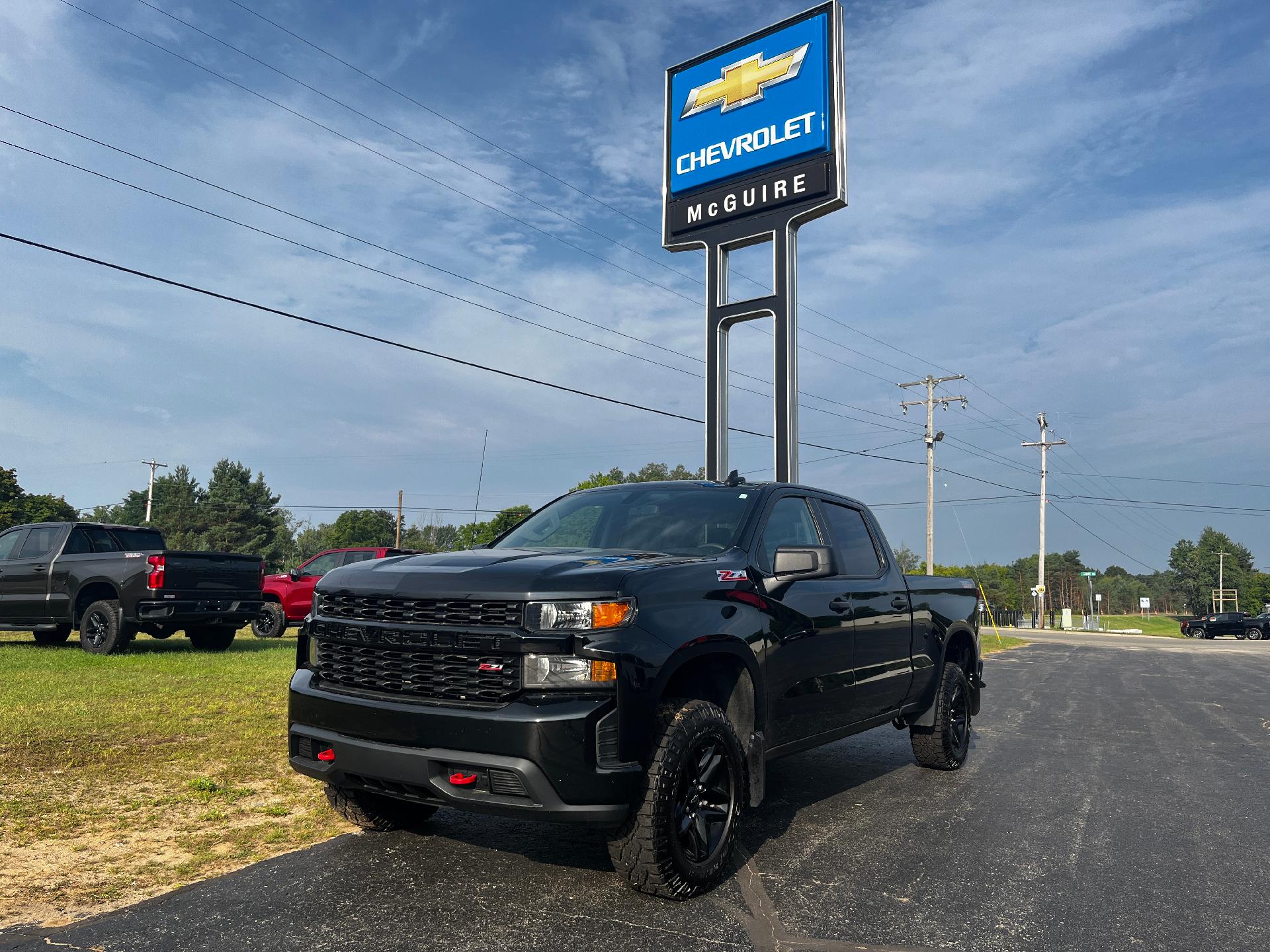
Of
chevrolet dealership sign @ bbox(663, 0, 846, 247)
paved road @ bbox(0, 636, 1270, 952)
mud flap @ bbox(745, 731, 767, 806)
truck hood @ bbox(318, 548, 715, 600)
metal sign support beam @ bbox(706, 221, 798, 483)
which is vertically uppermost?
chevrolet dealership sign @ bbox(663, 0, 846, 247)

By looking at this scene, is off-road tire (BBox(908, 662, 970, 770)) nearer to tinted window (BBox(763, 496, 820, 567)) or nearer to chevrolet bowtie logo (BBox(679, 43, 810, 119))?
tinted window (BBox(763, 496, 820, 567))

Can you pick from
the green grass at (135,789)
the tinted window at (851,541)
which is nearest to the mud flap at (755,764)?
the tinted window at (851,541)

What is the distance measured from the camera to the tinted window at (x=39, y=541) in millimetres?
13570

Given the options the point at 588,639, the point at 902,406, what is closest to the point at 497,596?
the point at 588,639

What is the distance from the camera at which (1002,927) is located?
3838mm

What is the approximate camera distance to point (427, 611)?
13.4ft

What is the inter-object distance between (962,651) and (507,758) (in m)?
5.09

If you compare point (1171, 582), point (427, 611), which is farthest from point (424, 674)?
point (1171, 582)

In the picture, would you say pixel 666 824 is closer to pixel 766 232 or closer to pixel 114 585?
pixel 114 585

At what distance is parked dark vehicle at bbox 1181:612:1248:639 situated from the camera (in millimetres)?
47344

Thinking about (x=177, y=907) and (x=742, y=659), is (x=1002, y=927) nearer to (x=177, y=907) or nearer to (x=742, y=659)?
(x=742, y=659)

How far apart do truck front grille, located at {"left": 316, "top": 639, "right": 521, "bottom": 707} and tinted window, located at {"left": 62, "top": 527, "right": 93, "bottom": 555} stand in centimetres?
1091

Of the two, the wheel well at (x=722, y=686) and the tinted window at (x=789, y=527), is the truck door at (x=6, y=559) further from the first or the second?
the wheel well at (x=722, y=686)

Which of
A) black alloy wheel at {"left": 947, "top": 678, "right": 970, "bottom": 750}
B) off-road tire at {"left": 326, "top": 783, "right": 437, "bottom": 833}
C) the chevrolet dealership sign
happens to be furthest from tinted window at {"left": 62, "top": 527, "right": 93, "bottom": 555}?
the chevrolet dealership sign
